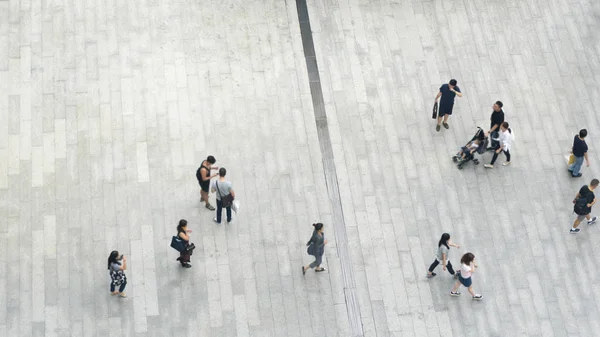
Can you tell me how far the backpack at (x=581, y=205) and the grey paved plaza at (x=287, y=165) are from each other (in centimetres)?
93

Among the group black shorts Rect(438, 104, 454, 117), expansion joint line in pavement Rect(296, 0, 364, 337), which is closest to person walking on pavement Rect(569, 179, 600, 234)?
black shorts Rect(438, 104, 454, 117)

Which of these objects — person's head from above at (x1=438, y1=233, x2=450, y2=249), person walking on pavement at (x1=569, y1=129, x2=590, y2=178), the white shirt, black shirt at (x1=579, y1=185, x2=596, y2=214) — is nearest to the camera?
person's head from above at (x1=438, y1=233, x2=450, y2=249)

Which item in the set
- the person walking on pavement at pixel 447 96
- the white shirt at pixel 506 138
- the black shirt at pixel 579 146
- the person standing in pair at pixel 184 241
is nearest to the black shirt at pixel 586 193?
the black shirt at pixel 579 146

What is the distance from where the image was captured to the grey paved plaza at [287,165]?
18812 mm

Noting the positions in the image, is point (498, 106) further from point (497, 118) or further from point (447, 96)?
point (447, 96)

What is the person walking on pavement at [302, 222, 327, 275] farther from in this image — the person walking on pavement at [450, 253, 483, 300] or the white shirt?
the white shirt

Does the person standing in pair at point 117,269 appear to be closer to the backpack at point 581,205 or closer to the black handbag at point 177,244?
the black handbag at point 177,244

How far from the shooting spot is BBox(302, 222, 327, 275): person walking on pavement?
58.9 ft

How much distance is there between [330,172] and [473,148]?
3251 mm


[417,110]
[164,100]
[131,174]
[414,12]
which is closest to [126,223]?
[131,174]

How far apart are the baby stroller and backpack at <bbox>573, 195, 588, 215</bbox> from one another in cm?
248

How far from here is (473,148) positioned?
67.5 ft

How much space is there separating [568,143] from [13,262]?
12.7 metres

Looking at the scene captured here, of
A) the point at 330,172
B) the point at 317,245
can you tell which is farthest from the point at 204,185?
the point at 330,172
